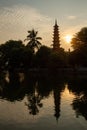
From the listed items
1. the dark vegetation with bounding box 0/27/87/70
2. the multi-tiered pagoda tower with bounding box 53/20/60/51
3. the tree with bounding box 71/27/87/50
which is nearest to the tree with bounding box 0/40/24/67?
the dark vegetation with bounding box 0/27/87/70

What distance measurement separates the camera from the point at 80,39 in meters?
77.6

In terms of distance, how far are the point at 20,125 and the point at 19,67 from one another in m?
80.7

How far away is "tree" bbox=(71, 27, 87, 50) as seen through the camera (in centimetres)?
7606

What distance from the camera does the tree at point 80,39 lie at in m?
76.1

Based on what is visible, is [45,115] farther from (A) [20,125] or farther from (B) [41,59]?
(B) [41,59]

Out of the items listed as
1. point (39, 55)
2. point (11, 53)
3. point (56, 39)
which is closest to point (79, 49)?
point (39, 55)

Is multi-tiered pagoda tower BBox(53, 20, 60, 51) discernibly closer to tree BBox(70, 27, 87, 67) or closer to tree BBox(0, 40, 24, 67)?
tree BBox(0, 40, 24, 67)

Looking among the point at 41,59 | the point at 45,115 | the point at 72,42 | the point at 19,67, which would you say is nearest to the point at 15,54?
the point at 19,67

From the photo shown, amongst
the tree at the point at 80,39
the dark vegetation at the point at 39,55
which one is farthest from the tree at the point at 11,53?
the tree at the point at 80,39

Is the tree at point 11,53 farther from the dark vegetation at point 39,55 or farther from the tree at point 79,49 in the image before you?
the tree at point 79,49

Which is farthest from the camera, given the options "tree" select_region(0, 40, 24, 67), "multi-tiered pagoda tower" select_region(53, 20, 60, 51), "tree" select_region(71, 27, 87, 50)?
"multi-tiered pagoda tower" select_region(53, 20, 60, 51)

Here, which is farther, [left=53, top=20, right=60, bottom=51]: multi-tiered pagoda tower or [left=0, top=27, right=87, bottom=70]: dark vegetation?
[left=53, top=20, right=60, bottom=51]: multi-tiered pagoda tower

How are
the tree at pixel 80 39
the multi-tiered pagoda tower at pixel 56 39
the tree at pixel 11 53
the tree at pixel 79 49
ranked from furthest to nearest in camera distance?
the multi-tiered pagoda tower at pixel 56 39
the tree at pixel 11 53
the tree at pixel 80 39
the tree at pixel 79 49

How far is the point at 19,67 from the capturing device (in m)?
93.6
